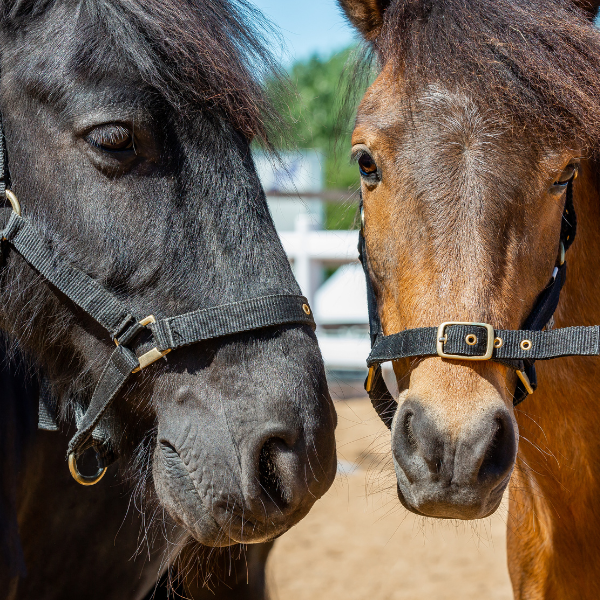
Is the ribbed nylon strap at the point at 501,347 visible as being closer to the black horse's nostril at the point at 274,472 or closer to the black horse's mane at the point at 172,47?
the black horse's nostril at the point at 274,472

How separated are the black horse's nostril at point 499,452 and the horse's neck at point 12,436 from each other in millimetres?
1459

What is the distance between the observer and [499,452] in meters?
1.84

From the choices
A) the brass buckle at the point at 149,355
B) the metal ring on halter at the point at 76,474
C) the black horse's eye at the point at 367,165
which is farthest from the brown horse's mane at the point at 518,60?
the metal ring on halter at the point at 76,474

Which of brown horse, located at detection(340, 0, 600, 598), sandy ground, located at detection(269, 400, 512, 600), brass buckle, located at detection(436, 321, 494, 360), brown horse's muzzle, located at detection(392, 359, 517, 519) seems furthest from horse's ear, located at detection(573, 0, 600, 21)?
sandy ground, located at detection(269, 400, 512, 600)

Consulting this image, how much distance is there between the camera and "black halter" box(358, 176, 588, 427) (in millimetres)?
1876

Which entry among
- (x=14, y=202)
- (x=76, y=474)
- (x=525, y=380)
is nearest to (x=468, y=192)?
(x=525, y=380)

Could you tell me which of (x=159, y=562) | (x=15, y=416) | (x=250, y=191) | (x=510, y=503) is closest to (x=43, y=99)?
(x=250, y=191)

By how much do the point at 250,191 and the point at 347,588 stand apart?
3840 mm

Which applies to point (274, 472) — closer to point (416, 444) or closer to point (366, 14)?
point (416, 444)

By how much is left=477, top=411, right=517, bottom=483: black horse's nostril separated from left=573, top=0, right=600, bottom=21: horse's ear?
1.43 meters

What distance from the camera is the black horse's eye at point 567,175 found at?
2.10 metres

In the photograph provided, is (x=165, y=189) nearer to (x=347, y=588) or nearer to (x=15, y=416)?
(x=15, y=416)

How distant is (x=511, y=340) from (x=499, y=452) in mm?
318

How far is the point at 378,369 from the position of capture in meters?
2.32
